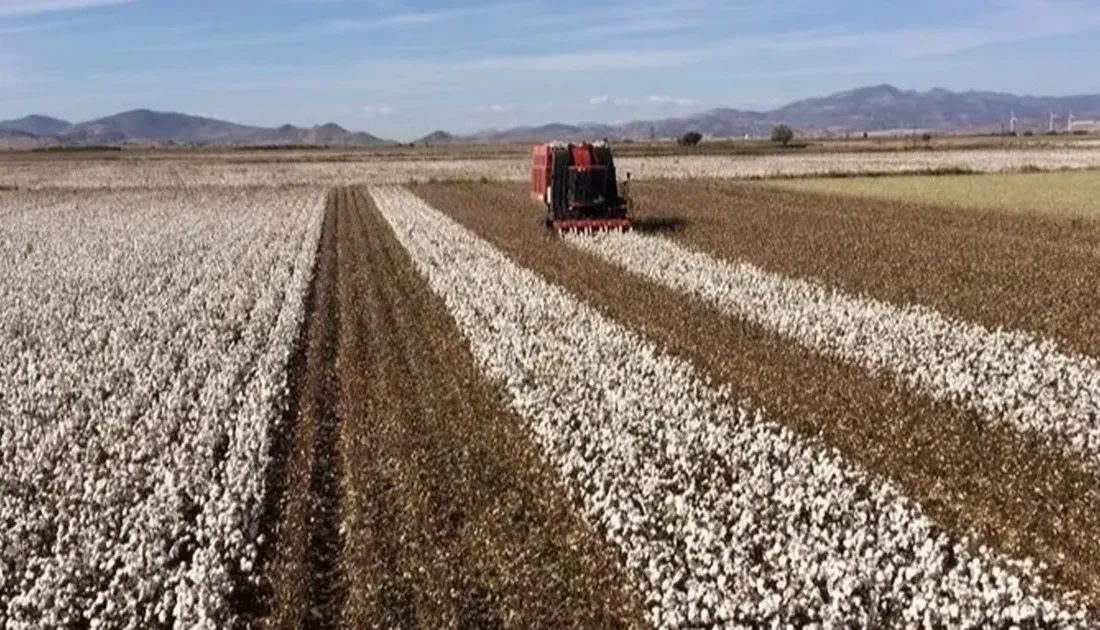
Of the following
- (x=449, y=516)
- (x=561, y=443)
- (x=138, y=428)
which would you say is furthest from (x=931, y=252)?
(x=449, y=516)

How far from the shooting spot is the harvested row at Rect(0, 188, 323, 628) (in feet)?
29.2

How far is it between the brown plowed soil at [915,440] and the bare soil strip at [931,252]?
11.8ft

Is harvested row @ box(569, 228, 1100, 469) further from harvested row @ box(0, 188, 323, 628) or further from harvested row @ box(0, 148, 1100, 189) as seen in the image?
harvested row @ box(0, 148, 1100, 189)

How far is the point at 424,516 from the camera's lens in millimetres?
10250

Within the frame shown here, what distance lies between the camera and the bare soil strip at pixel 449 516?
8.41 m

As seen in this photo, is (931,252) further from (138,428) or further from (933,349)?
(138,428)

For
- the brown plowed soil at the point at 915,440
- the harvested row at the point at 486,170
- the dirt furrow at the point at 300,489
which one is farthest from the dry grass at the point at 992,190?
the dirt furrow at the point at 300,489

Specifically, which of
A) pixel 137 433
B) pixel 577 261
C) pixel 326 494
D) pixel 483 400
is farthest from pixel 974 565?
pixel 577 261

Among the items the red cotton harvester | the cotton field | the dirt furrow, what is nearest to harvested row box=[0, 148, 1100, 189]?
the red cotton harvester

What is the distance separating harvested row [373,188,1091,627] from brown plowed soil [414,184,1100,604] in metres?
0.37

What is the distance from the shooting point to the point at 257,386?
1498 cm

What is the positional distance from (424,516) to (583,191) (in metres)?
22.7

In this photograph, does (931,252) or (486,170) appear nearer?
(931,252)

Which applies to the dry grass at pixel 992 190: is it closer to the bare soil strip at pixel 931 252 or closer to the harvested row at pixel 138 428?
the bare soil strip at pixel 931 252
